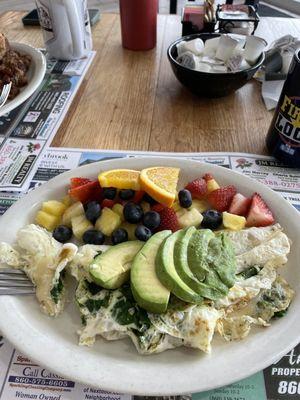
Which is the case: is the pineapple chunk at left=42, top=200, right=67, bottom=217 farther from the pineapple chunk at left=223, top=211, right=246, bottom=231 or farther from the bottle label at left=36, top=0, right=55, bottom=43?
the bottle label at left=36, top=0, right=55, bottom=43

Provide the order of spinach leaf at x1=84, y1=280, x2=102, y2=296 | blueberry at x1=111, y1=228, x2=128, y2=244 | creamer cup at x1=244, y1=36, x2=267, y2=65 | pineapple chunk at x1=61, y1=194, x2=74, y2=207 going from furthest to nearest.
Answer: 1. creamer cup at x1=244, y1=36, x2=267, y2=65
2. pineapple chunk at x1=61, y1=194, x2=74, y2=207
3. blueberry at x1=111, y1=228, x2=128, y2=244
4. spinach leaf at x1=84, y1=280, x2=102, y2=296

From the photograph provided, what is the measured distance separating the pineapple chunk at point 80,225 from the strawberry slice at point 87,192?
0.05 metres

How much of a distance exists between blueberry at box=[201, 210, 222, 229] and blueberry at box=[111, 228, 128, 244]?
18 cm

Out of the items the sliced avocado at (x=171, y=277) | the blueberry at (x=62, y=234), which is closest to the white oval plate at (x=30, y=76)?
the blueberry at (x=62, y=234)

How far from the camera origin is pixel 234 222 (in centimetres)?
78

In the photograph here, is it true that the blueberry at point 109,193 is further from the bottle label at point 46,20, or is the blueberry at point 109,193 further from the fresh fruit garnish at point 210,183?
the bottle label at point 46,20

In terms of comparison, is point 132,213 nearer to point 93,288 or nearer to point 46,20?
point 93,288

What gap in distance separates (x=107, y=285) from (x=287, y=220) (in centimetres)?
42

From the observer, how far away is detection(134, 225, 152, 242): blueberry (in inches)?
28.5

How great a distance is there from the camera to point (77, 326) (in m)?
0.63

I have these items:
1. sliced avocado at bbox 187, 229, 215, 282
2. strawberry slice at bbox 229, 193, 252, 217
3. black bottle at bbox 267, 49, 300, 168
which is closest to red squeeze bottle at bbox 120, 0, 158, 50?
black bottle at bbox 267, 49, 300, 168

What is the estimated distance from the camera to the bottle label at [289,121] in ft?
2.84

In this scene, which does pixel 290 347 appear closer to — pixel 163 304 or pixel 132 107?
pixel 163 304

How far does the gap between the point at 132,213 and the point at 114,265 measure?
158 millimetres
